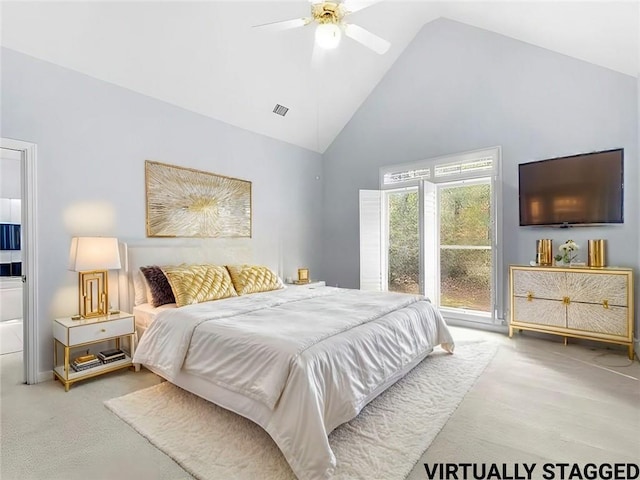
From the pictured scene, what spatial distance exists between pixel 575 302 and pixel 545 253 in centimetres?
60

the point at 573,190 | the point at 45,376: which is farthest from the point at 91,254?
the point at 573,190

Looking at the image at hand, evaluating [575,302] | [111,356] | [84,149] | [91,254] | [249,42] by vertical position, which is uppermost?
[249,42]

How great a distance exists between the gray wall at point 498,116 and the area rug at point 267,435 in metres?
2.42

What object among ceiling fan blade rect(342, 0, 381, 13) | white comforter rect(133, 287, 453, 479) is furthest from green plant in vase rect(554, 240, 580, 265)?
ceiling fan blade rect(342, 0, 381, 13)

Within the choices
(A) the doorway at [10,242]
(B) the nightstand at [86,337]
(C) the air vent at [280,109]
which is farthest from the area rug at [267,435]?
(A) the doorway at [10,242]

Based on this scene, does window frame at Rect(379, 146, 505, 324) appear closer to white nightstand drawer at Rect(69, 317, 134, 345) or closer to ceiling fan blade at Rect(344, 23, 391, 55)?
ceiling fan blade at Rect(344, 23, 391, 55)

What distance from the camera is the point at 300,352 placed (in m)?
1.90

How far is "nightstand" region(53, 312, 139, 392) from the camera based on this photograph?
2.74 meters

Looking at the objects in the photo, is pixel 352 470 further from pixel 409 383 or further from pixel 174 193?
pixel 174 193

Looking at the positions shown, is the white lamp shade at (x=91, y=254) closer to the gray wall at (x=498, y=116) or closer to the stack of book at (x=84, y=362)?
the stack of book at (x=84, y=362)

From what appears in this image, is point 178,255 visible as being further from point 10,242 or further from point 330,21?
point 10,242

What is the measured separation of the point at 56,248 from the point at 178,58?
2.20 meters

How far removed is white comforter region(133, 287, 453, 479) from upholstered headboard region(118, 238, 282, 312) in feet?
2.86

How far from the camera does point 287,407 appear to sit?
183 centimetres
